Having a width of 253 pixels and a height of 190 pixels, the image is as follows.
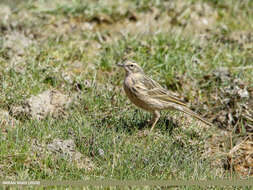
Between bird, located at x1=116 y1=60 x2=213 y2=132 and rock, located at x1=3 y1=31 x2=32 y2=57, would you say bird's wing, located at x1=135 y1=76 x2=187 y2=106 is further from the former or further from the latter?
rock, located at x1=3 y1=31 x2=32 y2=57

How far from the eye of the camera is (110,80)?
9.38 meters

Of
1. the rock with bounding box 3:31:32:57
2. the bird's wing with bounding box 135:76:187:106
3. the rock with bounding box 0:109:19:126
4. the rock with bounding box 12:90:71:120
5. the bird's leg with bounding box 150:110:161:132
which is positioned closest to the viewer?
the rock with bounding box 0:109:19:126

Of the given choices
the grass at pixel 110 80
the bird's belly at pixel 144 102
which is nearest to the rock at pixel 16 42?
the grass at pixel 110 80

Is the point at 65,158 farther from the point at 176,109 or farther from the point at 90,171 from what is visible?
the point at 176,109

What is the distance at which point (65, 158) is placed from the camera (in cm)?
641

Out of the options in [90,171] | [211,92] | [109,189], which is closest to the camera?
[109,189]

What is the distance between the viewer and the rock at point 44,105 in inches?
310

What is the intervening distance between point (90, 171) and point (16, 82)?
2762 millimetres

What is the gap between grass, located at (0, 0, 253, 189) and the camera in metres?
6.51

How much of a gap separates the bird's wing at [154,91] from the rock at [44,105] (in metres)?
1.29

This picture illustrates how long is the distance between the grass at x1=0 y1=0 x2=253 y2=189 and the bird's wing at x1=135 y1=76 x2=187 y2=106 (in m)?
0.41

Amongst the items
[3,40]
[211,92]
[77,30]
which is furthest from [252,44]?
[3,40]

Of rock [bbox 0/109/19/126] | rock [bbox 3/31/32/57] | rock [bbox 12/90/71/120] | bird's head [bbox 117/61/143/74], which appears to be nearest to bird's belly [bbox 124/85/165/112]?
bird's head [bbox 117/61/143/74]

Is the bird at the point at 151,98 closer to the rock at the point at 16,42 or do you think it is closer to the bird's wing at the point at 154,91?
the bird's wing at the point at 154,91
